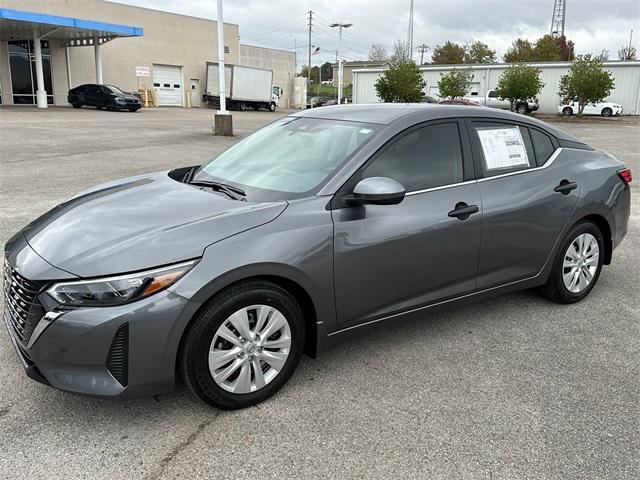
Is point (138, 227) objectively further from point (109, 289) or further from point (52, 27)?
point (52, 27)

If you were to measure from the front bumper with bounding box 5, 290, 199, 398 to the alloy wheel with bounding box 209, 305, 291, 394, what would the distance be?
0.23m

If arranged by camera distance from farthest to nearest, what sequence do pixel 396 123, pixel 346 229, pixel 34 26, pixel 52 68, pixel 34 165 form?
1. pixel 52 68
2. pixel 34 26
3. pixel 34 165
4. pixel 396 123
5. pixel 346 229

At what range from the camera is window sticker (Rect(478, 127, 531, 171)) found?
3.96 metres

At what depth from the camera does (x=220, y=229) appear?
2.86 metres

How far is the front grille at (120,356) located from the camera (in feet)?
8.43

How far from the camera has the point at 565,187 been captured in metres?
4.25

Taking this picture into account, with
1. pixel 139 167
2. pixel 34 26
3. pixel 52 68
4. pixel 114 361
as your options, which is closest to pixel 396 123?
pixel 114 361

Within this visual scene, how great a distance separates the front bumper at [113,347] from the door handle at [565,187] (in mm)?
2937

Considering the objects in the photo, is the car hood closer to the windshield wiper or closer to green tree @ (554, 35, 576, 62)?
the windshield wiper

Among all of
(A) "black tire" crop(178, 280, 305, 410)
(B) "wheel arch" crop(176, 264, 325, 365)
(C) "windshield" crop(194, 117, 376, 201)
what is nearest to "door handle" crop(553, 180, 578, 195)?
(C) "windshield" crop(194, 117, 376, 201)

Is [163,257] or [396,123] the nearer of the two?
[163,257]

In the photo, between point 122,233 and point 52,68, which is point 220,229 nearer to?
point 122,233

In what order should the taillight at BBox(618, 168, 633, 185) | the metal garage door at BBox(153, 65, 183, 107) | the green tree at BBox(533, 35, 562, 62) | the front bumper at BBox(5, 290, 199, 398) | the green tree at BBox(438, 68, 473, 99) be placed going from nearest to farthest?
1. the front bumper at BBox(5, 290, 199, 398)
2. the taillight at BBox(618, 168, 633, 185)
3. the green tree at BBox(438, 68, 473, 99)
4. the metal garage door at BBox(153, 65, 183, 107)
5. the green tree at BBox(533, 35, 562, 62)

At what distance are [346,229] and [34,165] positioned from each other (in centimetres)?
1051
